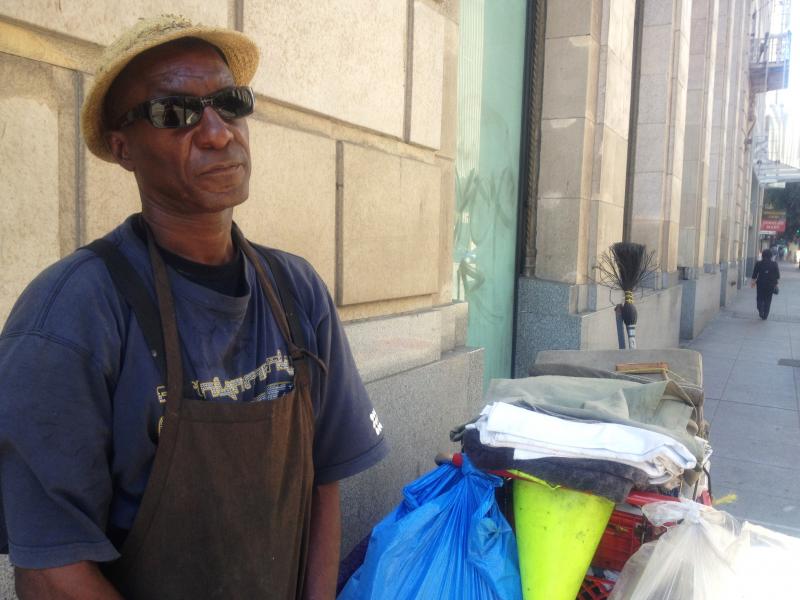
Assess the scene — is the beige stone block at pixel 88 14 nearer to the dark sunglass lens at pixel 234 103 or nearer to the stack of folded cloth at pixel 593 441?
the dark sunglass lens at pixel 234 103

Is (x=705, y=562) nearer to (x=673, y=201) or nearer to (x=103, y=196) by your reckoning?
(x=103, y=196)

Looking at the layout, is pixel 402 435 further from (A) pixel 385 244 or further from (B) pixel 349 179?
(B) pixel 349 179

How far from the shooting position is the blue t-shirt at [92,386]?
109 centimetres

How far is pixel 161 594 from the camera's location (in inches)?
49.2

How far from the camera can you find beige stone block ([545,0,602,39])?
6301 mm

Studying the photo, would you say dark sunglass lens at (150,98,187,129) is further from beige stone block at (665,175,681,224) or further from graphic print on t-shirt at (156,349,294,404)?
beige stone block at (665,175,681,224)

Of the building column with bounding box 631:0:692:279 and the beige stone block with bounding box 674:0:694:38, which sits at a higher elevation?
the beige stone block with bounding box 674:0:694:38

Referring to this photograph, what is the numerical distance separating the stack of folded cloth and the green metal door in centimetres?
298

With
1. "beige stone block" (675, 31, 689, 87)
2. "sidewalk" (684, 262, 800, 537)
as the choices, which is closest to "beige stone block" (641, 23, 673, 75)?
"beige stone block" (675, 31, 689, 87)

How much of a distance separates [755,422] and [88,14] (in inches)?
274

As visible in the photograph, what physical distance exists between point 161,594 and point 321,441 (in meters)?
0.50

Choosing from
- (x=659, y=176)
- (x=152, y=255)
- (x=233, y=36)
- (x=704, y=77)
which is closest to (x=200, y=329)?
(x=152, y=255)

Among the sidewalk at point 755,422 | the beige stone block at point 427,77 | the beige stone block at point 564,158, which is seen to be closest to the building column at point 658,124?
the sidewalk at point 755,422

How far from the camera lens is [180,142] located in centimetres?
135
